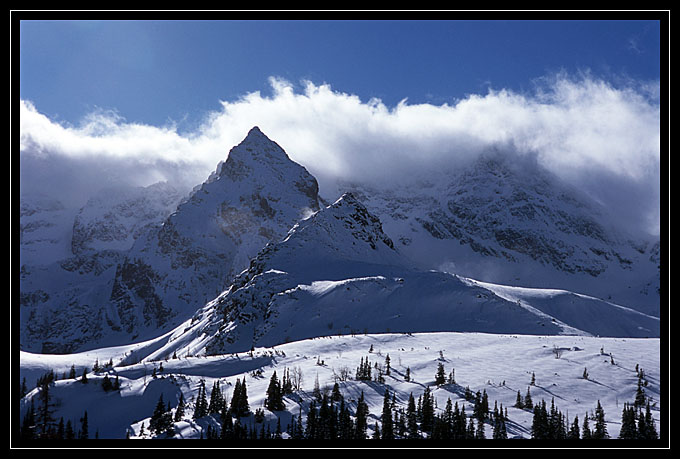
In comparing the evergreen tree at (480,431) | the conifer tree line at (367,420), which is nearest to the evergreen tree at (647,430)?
the conifer tree line at (367,420)

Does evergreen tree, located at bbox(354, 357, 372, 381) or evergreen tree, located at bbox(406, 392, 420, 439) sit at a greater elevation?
evergreen tree, located at bbox(354, 357, 372, 381)

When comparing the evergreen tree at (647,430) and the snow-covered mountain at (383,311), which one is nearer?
the evergreen tree at (647,430)

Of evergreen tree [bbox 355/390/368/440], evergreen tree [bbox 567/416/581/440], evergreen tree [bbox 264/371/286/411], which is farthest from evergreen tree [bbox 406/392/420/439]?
evergreen tree [bbox 567/416/581/440]

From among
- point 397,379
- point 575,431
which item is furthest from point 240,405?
point 575,431

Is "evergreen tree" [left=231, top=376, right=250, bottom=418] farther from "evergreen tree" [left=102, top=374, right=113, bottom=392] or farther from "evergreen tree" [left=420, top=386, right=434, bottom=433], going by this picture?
"evergreen tree" [left=102, top=374, right=113, bottom=392]

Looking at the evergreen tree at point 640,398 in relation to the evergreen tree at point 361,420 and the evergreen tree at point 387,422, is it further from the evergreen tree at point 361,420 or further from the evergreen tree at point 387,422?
the evergreen tree at point 361,420
